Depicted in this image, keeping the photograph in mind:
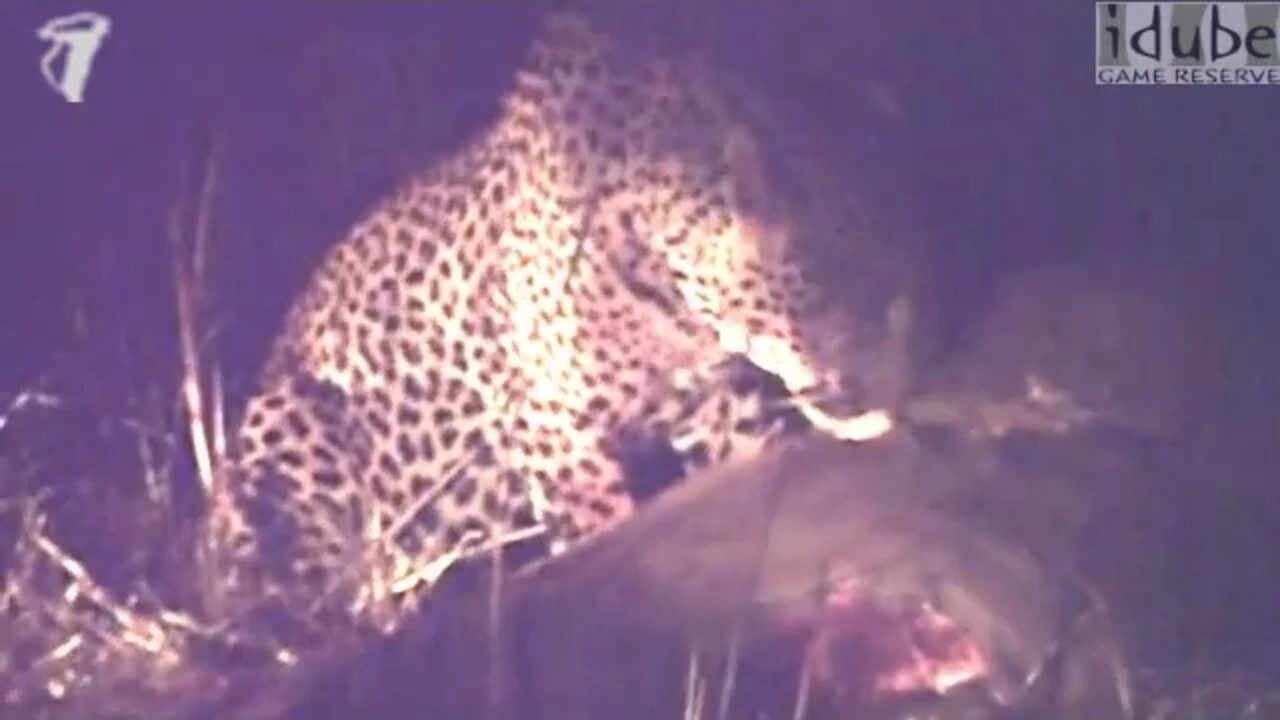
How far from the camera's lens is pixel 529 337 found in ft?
5.92

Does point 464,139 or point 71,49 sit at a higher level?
point 71,49

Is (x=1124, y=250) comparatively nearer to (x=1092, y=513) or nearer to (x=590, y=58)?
(x=1092, y=513)

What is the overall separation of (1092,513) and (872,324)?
0.26 meters

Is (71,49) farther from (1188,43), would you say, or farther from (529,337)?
(1188,43)

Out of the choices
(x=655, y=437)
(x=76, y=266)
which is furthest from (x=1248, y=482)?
(x=76, y=266)

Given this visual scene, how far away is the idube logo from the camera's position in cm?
181

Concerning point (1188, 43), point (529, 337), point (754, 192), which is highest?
point (1188, 43)

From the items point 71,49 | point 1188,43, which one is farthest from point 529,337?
point 1188,43

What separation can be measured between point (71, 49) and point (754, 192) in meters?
0.63

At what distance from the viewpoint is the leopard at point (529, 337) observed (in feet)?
5.90

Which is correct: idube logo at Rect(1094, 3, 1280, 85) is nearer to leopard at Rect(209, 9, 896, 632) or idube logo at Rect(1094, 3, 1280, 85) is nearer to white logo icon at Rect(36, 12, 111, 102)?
leopard at Rect(209, 9, 896, 632)

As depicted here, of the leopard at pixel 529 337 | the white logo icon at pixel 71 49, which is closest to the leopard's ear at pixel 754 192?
the leopard at pixel 529 337

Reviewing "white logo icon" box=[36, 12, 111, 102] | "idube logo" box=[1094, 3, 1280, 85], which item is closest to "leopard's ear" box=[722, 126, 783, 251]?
"idube logo" box=[1094, 3, 1280, 85]

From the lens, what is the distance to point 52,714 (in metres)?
1.80
